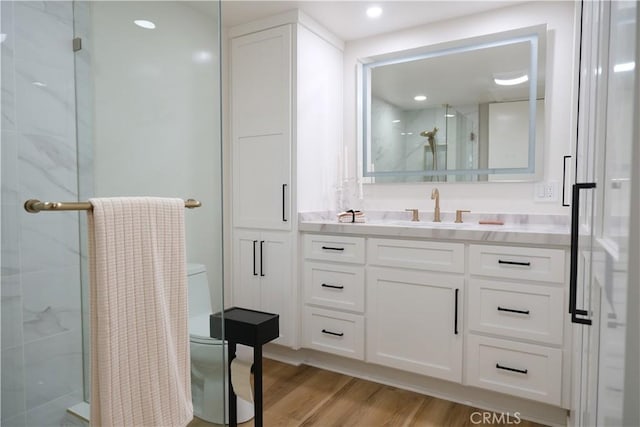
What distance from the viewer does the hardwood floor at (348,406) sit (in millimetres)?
2025

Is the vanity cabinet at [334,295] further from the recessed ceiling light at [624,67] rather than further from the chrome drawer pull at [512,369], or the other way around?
the recessed ceiling light at [624,67]

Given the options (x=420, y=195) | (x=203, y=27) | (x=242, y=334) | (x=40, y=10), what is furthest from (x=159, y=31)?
(x=420, y=195)

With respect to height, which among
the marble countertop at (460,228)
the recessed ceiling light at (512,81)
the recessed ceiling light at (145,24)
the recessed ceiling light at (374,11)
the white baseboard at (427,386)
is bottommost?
the white baseboard at (427,386)

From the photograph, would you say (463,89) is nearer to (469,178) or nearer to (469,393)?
(469,178)

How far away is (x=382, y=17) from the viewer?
2689 mm

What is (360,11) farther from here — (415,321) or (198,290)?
(198,290)

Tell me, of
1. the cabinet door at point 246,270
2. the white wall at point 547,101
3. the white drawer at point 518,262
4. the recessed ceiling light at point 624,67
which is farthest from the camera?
the cabinet door at point 246,270

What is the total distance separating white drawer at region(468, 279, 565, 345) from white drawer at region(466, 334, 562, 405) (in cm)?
6

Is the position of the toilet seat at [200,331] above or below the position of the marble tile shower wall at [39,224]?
below

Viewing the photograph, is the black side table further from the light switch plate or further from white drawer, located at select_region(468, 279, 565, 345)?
the light switch plate

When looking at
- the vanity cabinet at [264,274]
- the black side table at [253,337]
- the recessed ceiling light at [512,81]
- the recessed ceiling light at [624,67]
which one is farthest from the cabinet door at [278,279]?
the recessed ceiling light at [624,67]

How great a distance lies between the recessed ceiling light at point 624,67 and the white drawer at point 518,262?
142 centimetres

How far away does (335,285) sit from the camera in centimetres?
254

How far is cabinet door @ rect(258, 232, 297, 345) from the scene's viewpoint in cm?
267
